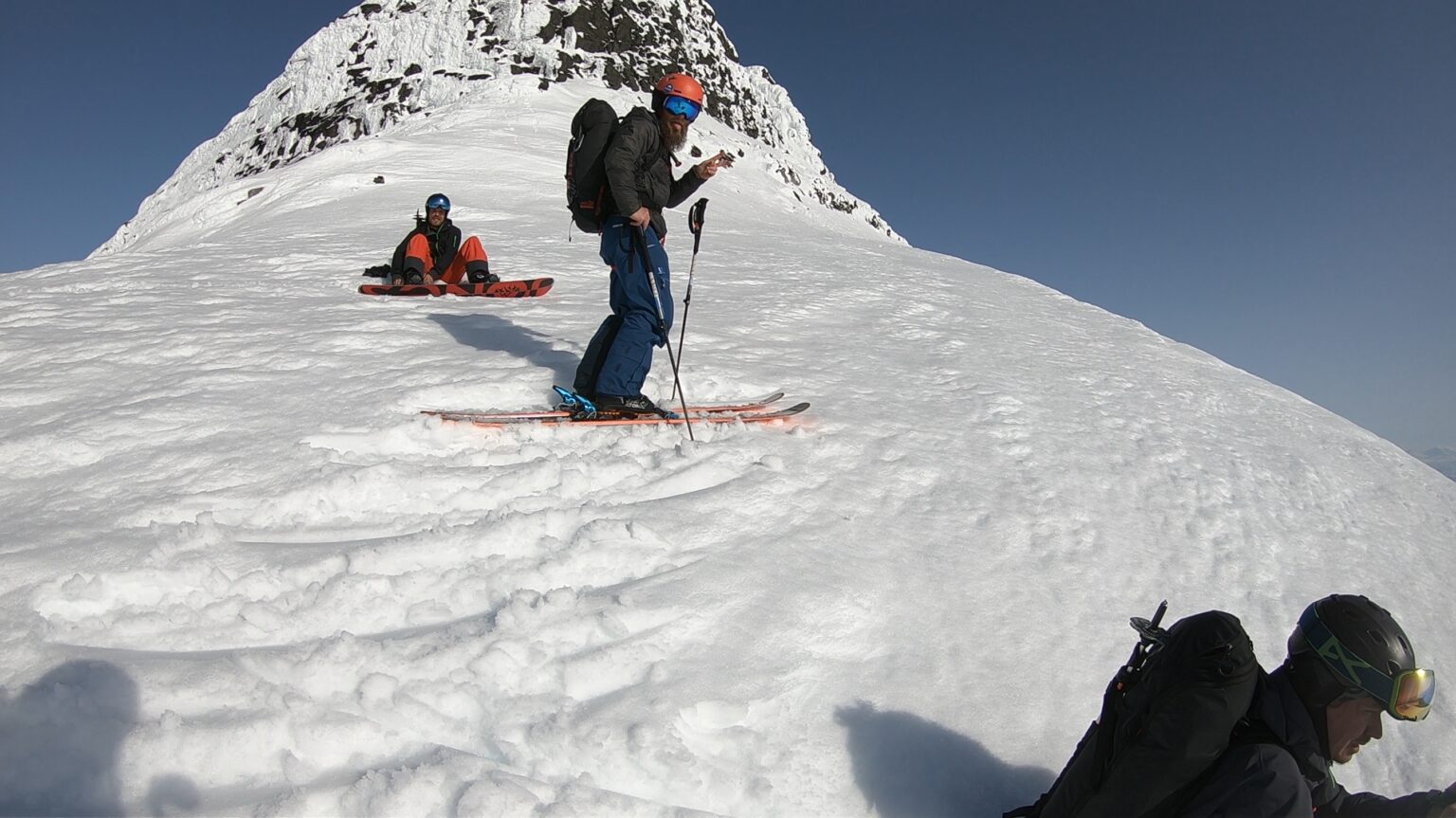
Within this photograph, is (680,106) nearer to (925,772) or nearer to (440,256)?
(925,772)

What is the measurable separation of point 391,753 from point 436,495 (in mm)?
1596

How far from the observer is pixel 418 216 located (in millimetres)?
8609

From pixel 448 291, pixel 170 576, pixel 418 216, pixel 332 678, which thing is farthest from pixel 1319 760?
pixel 418 216

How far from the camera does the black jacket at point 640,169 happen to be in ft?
13.8

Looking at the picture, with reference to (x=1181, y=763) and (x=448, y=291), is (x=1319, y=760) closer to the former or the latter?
(x=1181, y=763)

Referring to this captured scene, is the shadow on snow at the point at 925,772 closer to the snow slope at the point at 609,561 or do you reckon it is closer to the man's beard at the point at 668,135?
the snow slope at the point at 609,561

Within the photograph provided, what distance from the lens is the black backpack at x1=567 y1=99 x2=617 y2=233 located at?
171 inches

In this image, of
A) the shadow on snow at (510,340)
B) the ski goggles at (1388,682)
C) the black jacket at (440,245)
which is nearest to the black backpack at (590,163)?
the shadow on snow at (510,340)

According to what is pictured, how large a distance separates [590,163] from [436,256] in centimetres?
486

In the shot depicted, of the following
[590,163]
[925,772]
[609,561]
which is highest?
[590,163]

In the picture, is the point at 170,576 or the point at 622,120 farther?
the point at 622,120

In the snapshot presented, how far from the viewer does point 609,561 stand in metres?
3.10

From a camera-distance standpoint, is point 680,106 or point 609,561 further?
point 680,106

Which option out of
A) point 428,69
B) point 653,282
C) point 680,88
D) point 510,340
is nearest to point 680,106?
point 680,88
